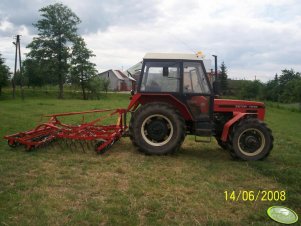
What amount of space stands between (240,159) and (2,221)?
4924 millimetres

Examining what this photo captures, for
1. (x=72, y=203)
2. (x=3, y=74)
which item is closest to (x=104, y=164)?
(x=72, y=203)

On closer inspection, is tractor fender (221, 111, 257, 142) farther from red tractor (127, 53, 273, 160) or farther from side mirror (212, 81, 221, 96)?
side mirror (212, 81, 221, 96)

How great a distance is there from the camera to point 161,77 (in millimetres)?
7668

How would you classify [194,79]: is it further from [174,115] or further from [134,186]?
[134,186]

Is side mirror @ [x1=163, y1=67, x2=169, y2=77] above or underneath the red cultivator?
above

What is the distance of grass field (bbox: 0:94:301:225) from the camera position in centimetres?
423

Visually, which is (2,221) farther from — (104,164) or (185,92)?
(185,92)

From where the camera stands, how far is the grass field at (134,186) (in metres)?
4.23

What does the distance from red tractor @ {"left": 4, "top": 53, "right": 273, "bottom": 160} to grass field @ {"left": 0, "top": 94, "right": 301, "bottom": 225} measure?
0.32 metres

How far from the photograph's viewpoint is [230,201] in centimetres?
486

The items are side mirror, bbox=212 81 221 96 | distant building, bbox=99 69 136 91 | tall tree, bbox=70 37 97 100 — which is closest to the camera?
side mirror, bbox=212 81 221 96

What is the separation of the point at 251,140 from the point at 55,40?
42.1m

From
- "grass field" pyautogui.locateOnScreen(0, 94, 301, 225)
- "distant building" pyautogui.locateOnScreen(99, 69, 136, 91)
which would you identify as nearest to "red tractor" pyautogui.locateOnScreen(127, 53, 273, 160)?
"grass field" pyautogui.locateOnScreen(0, 94, 301, 225)

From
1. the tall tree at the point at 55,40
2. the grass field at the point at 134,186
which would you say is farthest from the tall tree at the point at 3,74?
the grass field at the point at 134,186
